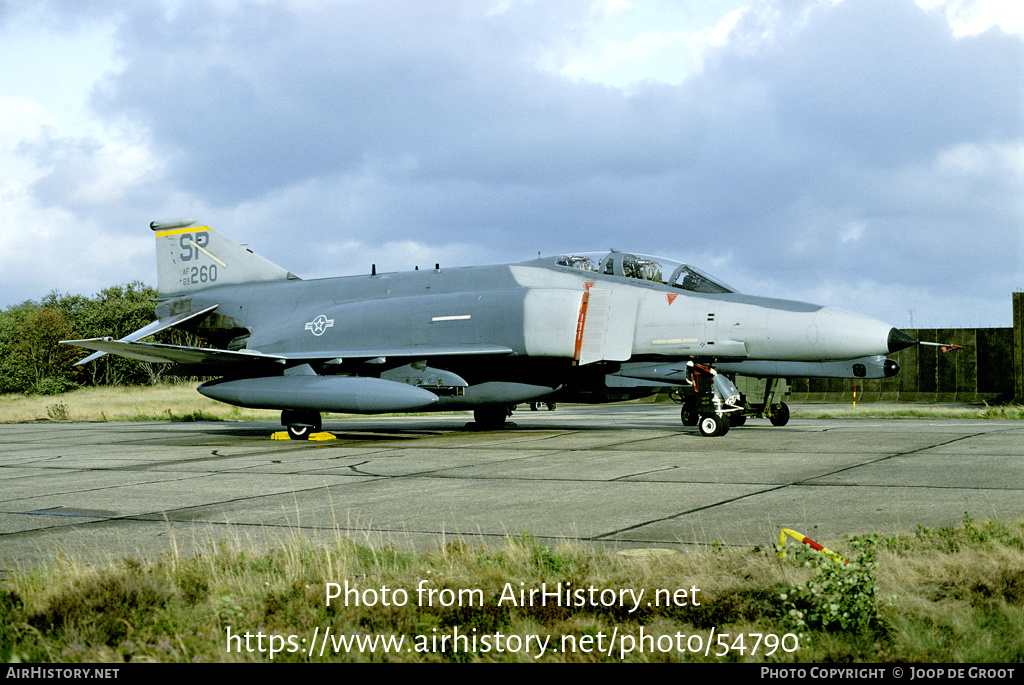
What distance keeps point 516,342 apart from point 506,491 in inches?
275

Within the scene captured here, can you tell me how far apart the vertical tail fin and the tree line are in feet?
120

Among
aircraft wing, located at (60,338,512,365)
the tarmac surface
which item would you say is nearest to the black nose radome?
the tarmac surface

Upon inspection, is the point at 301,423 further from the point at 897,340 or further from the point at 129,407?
the point at 129,407

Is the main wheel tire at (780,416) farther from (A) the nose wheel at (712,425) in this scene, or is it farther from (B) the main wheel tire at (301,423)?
(B) the main wheel tire at (301,423)

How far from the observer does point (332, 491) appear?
8.80 m

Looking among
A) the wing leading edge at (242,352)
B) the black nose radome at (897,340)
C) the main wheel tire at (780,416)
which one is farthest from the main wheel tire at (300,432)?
the black nose radome at (897,340)

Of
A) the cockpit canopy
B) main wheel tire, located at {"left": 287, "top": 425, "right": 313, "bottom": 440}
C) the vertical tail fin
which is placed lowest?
main wheel tire, located at {"left": 287, "top": 425, "right": 313, "bottom": 440}

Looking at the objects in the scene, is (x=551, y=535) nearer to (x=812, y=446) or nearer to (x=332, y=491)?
(x=332, y=491)

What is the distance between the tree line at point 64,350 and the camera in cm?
5831

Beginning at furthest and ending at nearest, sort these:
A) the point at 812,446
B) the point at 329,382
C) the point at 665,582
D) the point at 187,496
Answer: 1. the point at 329,382
2. the point at 812,446
3. the point at 187,496
4. the point at 665,582

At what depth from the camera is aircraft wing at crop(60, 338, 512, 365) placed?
15.6 metres

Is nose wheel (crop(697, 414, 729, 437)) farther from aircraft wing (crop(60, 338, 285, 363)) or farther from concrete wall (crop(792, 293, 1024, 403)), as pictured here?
concrete wall (crop(792, 293, 1024, 403))
